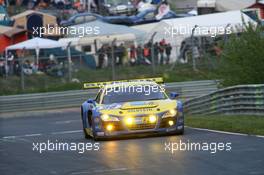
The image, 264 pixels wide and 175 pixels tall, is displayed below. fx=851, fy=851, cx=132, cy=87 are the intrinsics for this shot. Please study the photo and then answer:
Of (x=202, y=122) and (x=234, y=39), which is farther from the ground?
(x=234, y=39)

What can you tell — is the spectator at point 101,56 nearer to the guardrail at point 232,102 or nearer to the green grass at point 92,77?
the green grass at point 92,77

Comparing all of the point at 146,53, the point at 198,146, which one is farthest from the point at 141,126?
the point at 146,53

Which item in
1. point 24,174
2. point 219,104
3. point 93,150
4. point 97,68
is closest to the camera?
point 24,174

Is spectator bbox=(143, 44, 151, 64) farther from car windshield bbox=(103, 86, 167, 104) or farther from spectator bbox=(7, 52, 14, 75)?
car windshield bbox=(103, 86, 167, 104)

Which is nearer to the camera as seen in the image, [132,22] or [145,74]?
[145,74]

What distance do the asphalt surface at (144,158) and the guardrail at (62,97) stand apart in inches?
726

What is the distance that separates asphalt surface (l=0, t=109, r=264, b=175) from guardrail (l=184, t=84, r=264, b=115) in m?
3.54

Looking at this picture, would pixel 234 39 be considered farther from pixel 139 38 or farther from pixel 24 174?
pixel 139 38

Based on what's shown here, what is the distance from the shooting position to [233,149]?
1320 cm

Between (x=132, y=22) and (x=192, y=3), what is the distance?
11.0 m

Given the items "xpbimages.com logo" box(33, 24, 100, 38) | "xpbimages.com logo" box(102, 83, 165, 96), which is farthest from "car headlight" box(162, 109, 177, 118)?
"xpbimages.com logo" box(33, 24, 100, 38)

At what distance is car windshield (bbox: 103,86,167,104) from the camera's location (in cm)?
1775

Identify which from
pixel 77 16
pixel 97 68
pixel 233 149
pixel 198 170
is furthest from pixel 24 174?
pixel 77 16

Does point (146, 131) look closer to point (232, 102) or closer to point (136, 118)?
point (136, 118)
